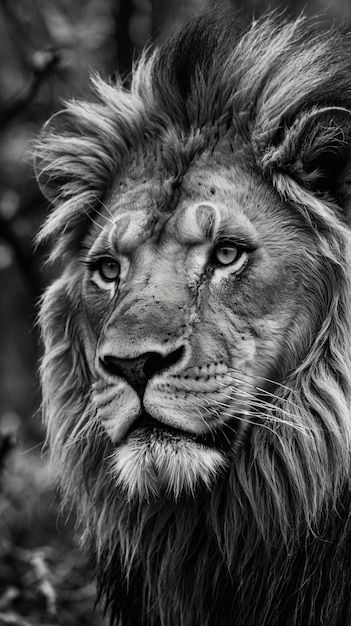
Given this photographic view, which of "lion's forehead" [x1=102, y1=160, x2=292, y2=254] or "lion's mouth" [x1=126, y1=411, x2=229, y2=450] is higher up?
"lion's forehead" [x1=102, y1=160, x2=292, y2=254]

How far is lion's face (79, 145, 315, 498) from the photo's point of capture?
9.27ft

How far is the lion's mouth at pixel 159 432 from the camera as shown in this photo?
111 inches

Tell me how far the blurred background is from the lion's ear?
A: 866 millimetres

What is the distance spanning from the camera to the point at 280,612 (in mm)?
3090

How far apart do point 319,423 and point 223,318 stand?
471 millimetres

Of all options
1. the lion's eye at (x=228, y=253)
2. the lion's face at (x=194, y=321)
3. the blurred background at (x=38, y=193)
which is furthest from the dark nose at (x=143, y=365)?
the blurred background at (x=38, y=193)

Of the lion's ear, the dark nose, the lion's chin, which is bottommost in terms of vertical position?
the lion's chin

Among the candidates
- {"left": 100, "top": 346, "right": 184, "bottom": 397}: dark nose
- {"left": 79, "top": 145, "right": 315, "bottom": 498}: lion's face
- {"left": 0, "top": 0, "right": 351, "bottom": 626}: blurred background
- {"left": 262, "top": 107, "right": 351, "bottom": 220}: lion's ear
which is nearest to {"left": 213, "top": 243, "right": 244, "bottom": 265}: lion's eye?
{"left": 79, "top": 145, "right": 315, "bottom": 498}: lion's face

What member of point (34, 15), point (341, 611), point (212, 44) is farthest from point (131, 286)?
point (34, 15)

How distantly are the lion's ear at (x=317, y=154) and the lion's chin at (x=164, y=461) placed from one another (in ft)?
3.03

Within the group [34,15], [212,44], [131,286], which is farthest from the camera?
[34,15]

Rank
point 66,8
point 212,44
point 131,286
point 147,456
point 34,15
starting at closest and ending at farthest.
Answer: point 147,456
point 131,286
point 212,44
point 34,15
point 66,8

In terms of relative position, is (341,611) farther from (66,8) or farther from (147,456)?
(66,8)

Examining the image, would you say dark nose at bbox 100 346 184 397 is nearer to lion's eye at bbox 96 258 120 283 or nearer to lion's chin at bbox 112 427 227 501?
lion's chin at bbox 112 427 227 501
